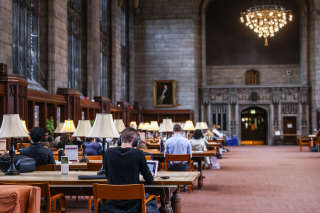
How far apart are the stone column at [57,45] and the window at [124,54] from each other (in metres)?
10.2

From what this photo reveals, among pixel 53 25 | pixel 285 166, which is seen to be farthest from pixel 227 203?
pixel 53 25

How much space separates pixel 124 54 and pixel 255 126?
933 cm

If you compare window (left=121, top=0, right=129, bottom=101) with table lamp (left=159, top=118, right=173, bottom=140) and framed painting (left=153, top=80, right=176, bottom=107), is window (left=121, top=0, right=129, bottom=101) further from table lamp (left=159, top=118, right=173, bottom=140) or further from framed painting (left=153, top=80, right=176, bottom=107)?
table lamp (left=159, top=118, right=173, bottom=140)

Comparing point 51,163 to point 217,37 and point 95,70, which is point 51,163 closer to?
point 95,70

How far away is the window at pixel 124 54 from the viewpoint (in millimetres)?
27984

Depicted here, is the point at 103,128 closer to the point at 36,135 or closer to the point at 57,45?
the point at 36,135

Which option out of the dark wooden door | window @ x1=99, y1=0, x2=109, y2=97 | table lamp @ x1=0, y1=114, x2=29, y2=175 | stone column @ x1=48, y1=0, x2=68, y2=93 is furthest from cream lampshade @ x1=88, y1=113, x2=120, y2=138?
the dark wooden door

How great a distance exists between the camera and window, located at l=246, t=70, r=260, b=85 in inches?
1201

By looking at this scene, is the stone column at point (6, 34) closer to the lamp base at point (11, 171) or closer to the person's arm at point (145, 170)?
the lamp base at point (11, 171)

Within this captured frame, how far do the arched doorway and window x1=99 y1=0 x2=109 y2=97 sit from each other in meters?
10.2

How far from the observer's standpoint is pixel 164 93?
29203mm

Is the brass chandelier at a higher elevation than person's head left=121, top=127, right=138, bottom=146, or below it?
higher

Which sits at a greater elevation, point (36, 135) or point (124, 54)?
point (124, 54)

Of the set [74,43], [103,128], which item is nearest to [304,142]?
[74,43]
